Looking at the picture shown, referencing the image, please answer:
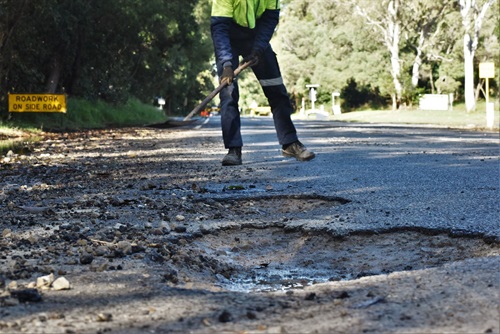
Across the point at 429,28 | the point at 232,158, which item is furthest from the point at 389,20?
the point at 232,158

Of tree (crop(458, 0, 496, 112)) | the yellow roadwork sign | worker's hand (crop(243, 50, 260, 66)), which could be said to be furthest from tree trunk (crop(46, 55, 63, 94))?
tree (crop(458, 0, 496, 112))

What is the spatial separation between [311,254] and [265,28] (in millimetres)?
4925

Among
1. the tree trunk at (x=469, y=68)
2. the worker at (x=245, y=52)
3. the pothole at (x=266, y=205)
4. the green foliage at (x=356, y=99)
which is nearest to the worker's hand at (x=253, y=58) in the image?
the worker at (x=245, y=52)

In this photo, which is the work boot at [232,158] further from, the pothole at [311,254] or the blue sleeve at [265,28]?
the pothole at [311,254]

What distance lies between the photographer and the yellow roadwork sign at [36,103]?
2239 centimetres

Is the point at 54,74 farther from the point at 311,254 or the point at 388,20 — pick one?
the point at 388,20

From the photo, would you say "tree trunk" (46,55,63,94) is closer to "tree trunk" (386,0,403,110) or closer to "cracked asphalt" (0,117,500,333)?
"cracked asphalt" (0,117,500,333)

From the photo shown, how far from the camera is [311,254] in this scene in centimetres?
507

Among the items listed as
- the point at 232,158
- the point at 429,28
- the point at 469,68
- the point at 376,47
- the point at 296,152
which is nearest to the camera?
the point at 232,158

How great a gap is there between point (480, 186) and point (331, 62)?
60.9m

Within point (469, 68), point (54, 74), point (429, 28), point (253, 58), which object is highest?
point (429, 28)

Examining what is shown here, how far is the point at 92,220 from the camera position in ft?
18.7

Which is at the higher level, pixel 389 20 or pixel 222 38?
pixel 389 20

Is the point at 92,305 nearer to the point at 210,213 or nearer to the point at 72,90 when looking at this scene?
the point at 210,213
